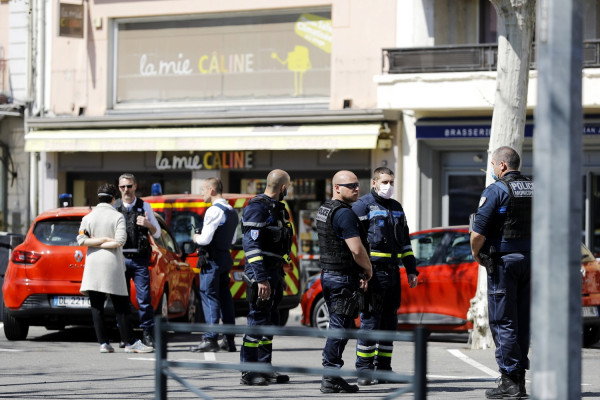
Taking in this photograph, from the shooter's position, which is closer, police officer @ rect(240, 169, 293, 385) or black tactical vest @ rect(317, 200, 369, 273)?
black tactical vest @ rect(317, 200, 369, 273)

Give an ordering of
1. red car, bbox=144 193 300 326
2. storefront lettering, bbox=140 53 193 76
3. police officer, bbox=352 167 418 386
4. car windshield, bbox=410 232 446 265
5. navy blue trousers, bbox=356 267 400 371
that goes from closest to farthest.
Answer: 1. navy blue trousers, bbox=356 267 400 371
2. police officer, bbox=352 167 418 386
3. car windshield, bbox=410 232 446 265
4. red car, bbox=144 193 300 326
5. storefront lettering, bbox=140 53 193 76

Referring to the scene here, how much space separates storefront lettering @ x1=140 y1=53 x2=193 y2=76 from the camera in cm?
2358

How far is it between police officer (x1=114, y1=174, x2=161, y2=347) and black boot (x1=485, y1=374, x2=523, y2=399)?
4634mm

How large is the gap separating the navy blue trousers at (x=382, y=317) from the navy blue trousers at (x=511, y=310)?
96cm

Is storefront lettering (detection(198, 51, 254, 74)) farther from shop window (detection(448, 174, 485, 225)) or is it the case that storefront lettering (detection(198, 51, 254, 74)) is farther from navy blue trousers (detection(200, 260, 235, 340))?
navy blue trousers (detection(200, 260, 235, 340))

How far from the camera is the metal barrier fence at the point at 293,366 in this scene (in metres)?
4.39

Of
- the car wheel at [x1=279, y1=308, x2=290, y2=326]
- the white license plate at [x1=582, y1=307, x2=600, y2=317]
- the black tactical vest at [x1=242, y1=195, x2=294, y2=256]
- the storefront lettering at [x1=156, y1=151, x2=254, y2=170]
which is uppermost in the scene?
the storefront lettering at [x1=156, y1=151, x2=254, y2=170]

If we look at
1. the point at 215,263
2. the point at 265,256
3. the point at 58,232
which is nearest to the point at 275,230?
the point at 265,256

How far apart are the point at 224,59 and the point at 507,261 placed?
50.5 feet

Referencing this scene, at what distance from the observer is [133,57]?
78.9ft

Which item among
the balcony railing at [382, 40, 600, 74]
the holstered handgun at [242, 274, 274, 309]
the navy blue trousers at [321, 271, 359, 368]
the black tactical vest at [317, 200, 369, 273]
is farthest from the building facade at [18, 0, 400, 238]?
the navy blue trousers at [321, 271, 359, 368]

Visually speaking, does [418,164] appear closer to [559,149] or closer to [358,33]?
[358,33]

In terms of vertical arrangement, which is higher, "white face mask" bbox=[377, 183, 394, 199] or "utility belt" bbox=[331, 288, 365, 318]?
"white face mask" bbox=[377, 183, 394, 199]

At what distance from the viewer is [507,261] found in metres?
8.44
